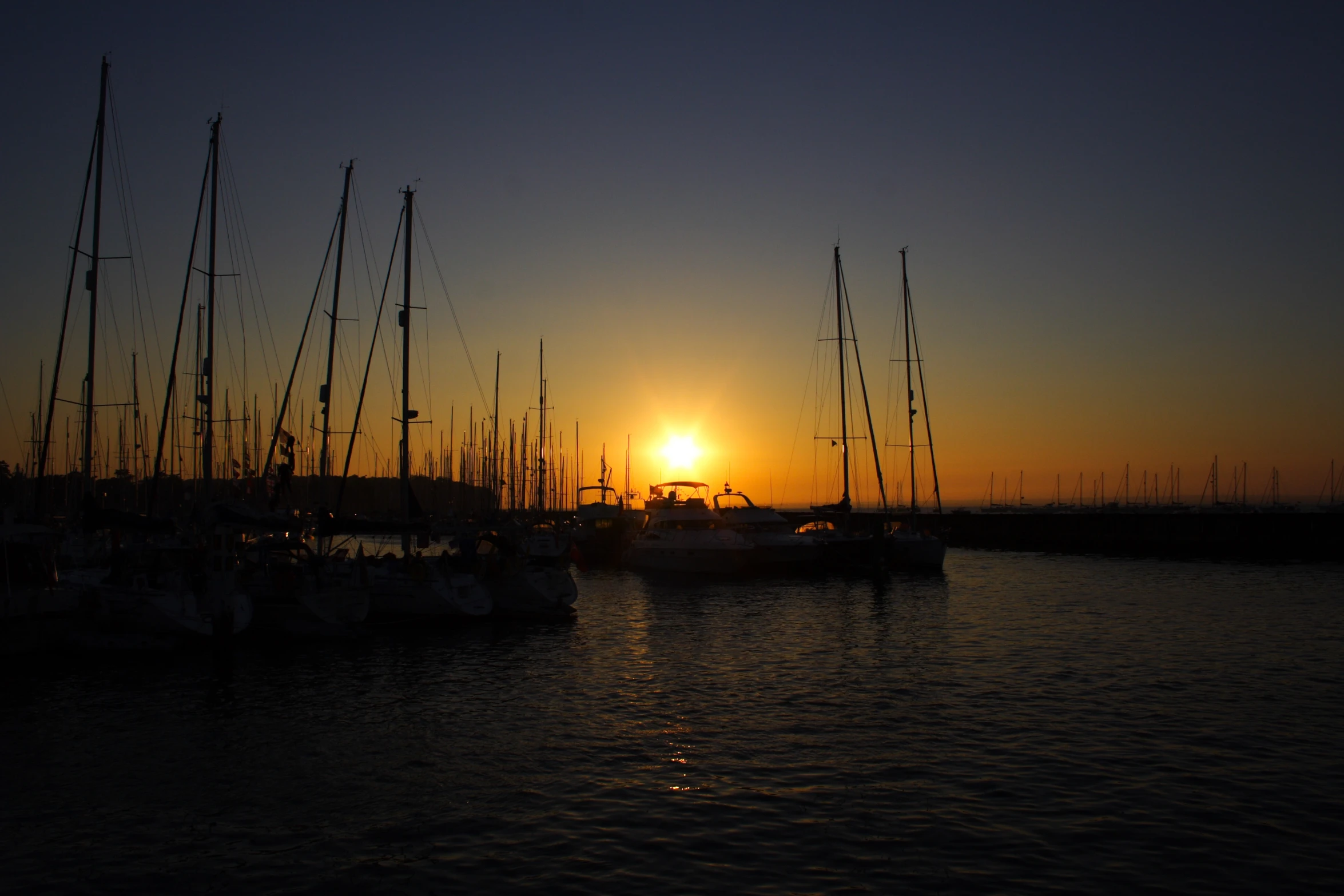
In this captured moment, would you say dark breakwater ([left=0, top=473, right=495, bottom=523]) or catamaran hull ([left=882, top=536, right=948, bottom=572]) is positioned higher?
dark breakwater ([left=0, top=473, right=495, bottom=523])

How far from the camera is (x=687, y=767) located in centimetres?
1459

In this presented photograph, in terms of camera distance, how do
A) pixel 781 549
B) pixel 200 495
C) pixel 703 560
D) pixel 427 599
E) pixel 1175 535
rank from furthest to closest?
pixel 1175 535
pixel 781 549
pixel 703 560
pixel 200 495
pixel 427 599

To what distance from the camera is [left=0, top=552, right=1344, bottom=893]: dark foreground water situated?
10625 millimetres

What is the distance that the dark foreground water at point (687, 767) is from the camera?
1062 cm

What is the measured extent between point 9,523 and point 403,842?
18.7 m

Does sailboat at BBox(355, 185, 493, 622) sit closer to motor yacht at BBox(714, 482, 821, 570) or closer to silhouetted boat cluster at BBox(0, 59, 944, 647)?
silhouetted boat cluster at BBox(0, 59, 944, 647)

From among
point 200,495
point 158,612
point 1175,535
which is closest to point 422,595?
point 158,612

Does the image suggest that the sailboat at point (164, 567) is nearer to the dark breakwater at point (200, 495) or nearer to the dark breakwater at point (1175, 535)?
the dark breakwater at point (200, 495)

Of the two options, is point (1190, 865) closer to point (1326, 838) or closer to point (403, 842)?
point (1326, 838)

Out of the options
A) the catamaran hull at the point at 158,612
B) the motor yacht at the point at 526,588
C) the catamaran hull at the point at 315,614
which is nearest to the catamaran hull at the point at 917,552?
the motor yacht at the point at 526,588

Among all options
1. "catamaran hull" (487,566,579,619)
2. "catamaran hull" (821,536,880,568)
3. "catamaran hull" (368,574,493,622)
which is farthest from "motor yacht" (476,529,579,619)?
"catamaran hull" (821,536,880,568)

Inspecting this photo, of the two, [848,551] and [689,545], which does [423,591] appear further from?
[848,551]

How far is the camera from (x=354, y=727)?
57.1ft

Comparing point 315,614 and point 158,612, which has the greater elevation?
point 158,612
